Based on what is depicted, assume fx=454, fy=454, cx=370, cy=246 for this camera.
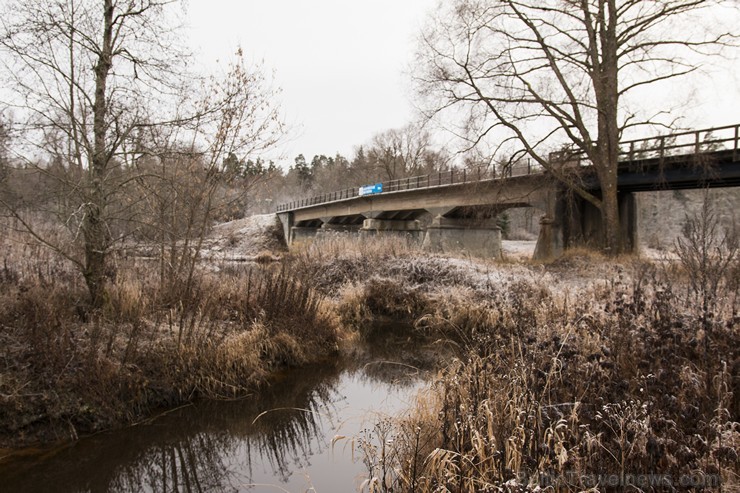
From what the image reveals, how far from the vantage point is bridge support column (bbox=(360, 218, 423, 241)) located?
3756cm

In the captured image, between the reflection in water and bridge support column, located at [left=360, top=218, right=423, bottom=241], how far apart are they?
29542 millimetres

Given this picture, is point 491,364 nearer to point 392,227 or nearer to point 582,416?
point 582,416

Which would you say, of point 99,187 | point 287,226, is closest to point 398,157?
point 287,226

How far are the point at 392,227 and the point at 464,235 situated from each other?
30.0ft

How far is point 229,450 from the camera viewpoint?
5.40 metres

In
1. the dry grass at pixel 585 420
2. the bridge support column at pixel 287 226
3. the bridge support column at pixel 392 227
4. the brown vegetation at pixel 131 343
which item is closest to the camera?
the dry grass at pixel 585 420

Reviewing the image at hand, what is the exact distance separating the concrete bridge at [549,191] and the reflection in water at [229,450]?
14268mm

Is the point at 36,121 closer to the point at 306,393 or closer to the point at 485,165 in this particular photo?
the point at 306,393

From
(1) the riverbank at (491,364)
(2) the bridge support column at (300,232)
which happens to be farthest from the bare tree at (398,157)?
(1) the riverbank at (491,364)

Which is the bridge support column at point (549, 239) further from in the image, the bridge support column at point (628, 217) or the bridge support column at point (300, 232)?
the bridge support column at point (300, 232)

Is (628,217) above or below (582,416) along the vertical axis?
above

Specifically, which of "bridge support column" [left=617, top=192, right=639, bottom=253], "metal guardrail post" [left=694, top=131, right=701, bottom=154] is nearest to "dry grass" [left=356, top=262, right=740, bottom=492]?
"metal guardrail post" [left=694, top=131, right=701, bottom=154]

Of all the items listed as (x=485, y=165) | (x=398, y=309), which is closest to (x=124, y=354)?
(x=398, y=309)

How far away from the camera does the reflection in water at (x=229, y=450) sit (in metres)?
4.65
